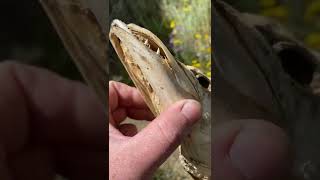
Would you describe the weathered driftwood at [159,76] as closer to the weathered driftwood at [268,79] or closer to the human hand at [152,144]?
the human hand at [152,144]

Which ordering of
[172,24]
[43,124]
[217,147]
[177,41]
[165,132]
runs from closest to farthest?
[43,124] → [217,147] → [165,132] → [177,41] → [172,24]

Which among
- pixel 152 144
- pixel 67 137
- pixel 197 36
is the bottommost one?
pixel 197 36

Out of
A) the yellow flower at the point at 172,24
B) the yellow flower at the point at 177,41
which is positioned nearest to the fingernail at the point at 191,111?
the yellow flower at the point at 177,41

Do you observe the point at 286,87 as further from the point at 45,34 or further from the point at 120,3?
the point at 120,3

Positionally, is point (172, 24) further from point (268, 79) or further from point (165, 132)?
point (268, 79)

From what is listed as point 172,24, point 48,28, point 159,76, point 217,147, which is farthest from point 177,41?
point 48,28

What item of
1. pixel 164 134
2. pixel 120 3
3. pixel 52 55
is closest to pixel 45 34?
pixel 52 55
